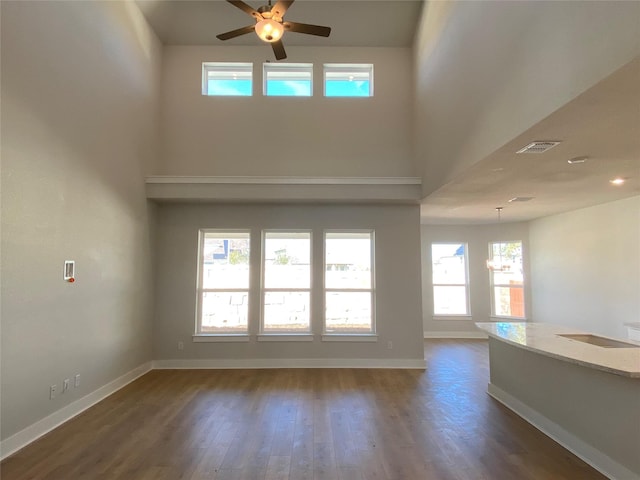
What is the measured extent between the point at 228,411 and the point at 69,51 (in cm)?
423

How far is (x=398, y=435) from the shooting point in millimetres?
3113

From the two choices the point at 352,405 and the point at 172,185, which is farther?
the point at 172,185

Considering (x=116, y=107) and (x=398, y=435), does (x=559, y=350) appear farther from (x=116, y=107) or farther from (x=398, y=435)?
(x=116, y=107)

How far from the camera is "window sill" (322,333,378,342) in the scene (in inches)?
217

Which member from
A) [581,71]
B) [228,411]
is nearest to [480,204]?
[581,71]

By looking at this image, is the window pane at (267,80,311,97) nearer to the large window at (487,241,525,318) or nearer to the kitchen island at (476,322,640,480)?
the kitchen island at (476,322,640,480)

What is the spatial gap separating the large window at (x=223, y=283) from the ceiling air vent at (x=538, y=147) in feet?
13.9

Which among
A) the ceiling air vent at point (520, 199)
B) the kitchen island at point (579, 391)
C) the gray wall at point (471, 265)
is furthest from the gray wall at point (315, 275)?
the gray wall at point (471, 265)

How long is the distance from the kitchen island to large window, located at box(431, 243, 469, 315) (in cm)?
411

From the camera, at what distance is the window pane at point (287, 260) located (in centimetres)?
573

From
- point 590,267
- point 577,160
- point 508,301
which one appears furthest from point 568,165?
Answer: point 508,301

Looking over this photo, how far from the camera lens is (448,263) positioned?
819 centimetres

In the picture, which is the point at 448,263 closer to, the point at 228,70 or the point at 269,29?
the point at 228,70

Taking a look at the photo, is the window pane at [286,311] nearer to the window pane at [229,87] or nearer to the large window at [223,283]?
the large window at [223,283]
